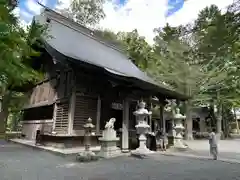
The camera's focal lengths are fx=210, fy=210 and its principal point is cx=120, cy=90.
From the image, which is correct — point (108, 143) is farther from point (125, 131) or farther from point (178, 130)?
point (178, 130)

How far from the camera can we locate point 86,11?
20188 mm

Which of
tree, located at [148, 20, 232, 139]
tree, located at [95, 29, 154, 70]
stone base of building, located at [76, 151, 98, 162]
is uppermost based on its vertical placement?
tree, located at [95, 29, 154, 70]

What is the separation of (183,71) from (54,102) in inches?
424

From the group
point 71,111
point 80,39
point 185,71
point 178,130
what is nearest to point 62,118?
point 71,111

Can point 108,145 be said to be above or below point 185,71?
below

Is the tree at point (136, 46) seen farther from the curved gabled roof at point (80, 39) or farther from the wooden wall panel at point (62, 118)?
the wooden wall panel at point (62, 118)

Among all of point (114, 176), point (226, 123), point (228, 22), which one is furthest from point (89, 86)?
point (226, 123)

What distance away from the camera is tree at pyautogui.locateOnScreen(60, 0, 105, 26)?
1988 cm

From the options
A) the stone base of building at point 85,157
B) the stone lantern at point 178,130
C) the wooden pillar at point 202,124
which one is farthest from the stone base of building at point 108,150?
the wooden pillar at point 202,124

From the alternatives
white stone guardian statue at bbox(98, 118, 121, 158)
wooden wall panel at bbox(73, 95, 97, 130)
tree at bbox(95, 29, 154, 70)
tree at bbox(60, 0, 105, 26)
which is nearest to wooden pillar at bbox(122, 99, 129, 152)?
white stone guardian statue at bbox(98, 118, 121, 158)

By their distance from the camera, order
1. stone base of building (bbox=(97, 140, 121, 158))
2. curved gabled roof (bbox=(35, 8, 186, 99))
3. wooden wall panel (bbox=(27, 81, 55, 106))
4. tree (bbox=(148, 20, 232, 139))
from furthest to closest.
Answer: tree (bbox=(148, 20, 232, 139)) → curved gabled roof (bbox=(35, 8, 186, 99)) → wooden wall panel (bbox=(27, 81, 55, 106)) → stone base of building (bbox=(97, 140, 121, 158))

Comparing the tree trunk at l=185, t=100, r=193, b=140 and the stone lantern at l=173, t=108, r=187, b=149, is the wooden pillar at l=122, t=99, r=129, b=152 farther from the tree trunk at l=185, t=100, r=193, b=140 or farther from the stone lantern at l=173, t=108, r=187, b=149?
the tree trunk at l=185, t=100, r=193, b=140

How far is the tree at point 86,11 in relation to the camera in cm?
1988

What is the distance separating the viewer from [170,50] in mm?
17188
